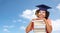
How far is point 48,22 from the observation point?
5.23 feet

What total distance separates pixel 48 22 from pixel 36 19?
13cm

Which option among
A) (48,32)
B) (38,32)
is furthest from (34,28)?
(48,32)

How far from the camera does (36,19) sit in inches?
63.6

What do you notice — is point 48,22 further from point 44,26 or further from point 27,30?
point 27,30

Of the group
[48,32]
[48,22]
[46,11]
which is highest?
[46,11]

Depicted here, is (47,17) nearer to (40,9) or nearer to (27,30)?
(40,9)

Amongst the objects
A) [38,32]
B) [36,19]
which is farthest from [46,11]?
[38,32]

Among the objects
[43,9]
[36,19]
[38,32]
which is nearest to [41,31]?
[38,32]

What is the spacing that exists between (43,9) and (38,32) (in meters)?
0.26

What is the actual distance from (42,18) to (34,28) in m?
0.14

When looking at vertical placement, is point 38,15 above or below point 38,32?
above

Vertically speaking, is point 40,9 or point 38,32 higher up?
point 40,9

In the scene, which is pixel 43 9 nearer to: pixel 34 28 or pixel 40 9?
pixel 40 9

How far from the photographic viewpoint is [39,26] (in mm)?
1570
